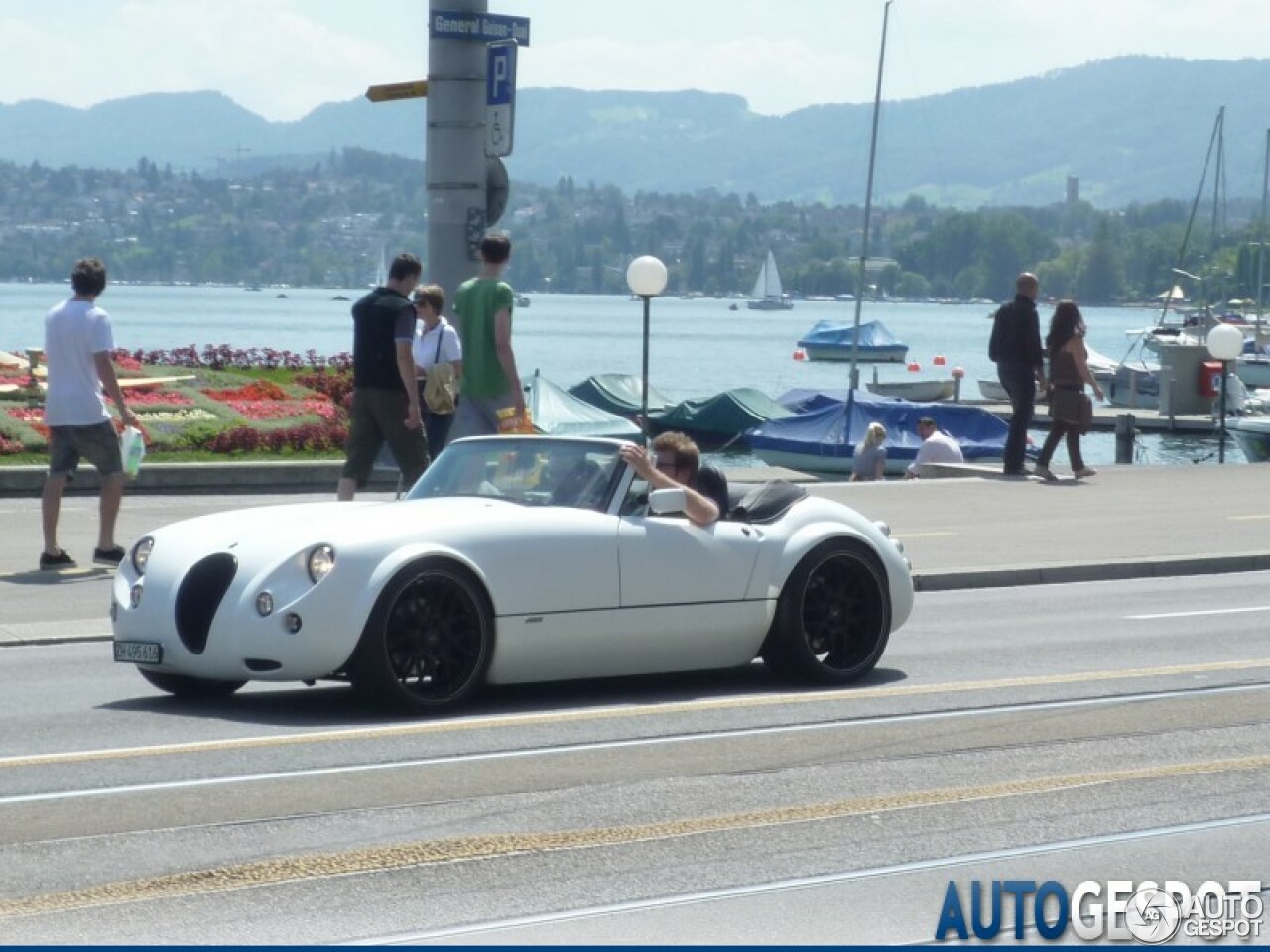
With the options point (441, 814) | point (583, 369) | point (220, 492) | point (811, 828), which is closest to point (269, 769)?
point (441, 814)

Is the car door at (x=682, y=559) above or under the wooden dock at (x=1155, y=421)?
above

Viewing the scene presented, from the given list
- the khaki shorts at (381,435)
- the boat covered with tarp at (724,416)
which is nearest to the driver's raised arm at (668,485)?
the khaki shorts at (381,435)

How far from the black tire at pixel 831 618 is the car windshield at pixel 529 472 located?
107 cm

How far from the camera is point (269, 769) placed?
8.92 meters

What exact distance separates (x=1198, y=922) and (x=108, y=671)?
6561 millimetres

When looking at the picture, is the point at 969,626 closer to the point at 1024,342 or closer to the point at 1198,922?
the point at 1198,922

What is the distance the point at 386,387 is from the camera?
15.8 m

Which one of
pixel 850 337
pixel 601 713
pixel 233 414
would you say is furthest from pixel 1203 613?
pixel 850 337

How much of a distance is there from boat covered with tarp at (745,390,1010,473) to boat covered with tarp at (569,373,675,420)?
1111 cm

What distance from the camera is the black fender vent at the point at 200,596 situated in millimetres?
10234

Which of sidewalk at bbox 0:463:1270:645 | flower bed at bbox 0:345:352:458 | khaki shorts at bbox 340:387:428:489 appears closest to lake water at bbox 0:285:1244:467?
flower bed at bbox 0:345:352:458

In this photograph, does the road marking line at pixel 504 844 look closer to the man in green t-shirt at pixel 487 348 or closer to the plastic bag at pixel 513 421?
the plastic bag at pixel 513 421

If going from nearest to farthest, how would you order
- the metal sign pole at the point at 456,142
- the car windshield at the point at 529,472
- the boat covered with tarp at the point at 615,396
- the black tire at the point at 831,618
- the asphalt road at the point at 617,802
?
the asphalt road at the point at 617,802, the car windshield at the point at 529,472, the black tire at the point at 831,618, the metal sign pole at the point at 456,142, the boat covered with tarp at the point at 615,396

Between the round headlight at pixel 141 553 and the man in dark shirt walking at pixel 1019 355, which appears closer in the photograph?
the round headlight at pixel 141 553
